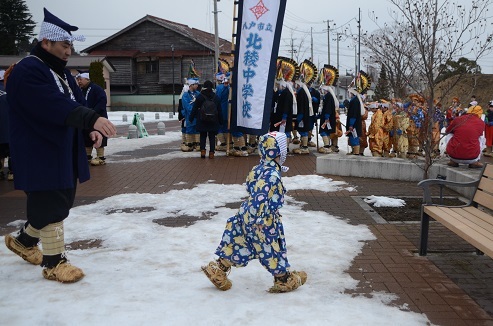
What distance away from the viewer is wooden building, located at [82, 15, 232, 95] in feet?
153

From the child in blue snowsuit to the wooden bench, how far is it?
152 cm

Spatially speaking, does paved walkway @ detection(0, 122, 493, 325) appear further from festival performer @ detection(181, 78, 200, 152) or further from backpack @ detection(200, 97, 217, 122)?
festival performer @ detection(181, 78, 200, 152)

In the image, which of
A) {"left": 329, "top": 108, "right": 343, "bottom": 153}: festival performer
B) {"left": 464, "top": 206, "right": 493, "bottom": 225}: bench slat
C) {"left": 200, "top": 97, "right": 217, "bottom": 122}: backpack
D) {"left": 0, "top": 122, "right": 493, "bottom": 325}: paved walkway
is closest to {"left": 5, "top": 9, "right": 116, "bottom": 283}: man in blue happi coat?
{"left": 0, "top": 122, "right": 493, "bottom": 325}: paved walkway

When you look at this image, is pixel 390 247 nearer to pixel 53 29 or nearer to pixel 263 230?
pixel 263 230

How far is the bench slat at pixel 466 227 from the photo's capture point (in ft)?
12.7

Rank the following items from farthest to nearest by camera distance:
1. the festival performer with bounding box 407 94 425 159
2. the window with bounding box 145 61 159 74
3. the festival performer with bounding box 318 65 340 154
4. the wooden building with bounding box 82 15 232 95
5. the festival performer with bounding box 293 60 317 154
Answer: the window with bounding box 145 61 159 74 → the wooden building with bounding box 82 15 232 95 → the festival performer with bounding box 293 60 317 154 → the festival performer with bounding box 318 65 340 154 → the festival performer with bounding box 407 94 425 159

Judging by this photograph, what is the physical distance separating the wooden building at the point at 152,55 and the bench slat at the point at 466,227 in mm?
42636

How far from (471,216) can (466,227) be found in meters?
0.48

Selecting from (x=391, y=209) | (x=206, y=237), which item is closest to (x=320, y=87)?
(x=391, y=209)

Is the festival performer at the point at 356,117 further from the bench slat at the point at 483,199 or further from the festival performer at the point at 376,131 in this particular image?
the bench slat at the point at 483,199

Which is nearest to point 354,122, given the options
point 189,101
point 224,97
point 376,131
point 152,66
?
point 376,131

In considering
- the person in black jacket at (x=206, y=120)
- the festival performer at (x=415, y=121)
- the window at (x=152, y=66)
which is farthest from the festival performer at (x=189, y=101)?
the window at (x=152, y=66)

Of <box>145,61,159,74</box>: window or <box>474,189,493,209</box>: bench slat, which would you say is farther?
<box>145,61,159,74</box>: window

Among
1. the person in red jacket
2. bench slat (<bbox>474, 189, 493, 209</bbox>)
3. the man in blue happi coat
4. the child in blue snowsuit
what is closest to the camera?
the man in blue happi coat
